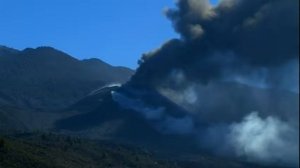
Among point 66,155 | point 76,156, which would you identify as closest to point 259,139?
point 76,156

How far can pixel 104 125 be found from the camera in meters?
146

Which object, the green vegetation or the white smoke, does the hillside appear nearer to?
the green vegetation

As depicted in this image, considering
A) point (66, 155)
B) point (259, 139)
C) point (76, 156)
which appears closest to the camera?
point (66, 155)

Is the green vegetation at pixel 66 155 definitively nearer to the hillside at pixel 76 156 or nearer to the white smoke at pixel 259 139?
the hillside at pixel 76 156

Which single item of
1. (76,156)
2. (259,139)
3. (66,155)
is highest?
(259,139)

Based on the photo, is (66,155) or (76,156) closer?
(66,155)

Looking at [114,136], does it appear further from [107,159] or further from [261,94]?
[107,159]

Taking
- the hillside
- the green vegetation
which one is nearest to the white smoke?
the hillside

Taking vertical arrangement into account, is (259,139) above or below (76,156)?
above

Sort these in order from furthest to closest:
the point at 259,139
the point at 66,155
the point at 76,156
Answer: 1. the point at 259,139
2. the point at 76,156
3. the point at 66,155

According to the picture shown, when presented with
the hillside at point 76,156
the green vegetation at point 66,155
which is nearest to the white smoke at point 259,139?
the hillside at point 76,156

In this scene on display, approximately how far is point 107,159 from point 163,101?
60.2m

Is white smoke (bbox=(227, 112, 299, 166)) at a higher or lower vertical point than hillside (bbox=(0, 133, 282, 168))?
higher

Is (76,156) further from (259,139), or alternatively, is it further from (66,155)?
(259,139)
